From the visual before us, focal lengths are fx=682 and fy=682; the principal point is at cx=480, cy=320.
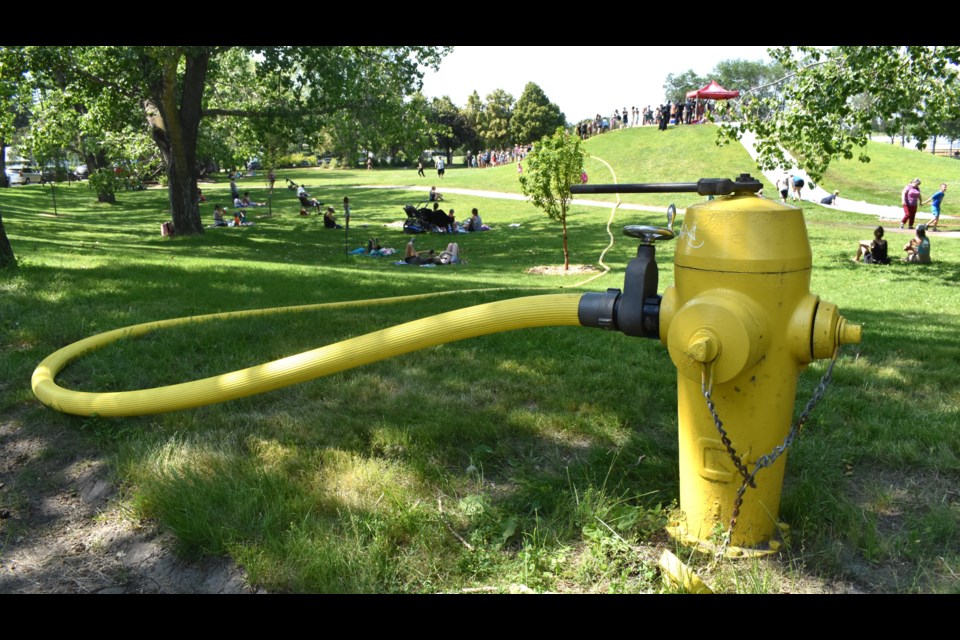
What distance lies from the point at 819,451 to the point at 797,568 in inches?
37.8

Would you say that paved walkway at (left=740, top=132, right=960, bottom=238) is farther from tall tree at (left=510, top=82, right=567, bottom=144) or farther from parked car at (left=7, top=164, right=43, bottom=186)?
parked car at (left=7, top=164, right=43, bottom=186)

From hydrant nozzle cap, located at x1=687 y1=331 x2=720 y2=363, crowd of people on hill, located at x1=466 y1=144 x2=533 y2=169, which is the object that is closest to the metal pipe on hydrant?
hydrant nozzle cap, located at x1=687 y1=331 x2=720 y2=363

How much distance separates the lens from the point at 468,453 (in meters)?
3.29

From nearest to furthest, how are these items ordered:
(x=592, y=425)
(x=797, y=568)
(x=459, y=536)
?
(x=797, y=568) < (x=459, y=536) < (x=592, y=425)

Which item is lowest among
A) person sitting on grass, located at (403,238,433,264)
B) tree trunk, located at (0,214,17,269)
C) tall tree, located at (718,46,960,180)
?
person sitting on grass, located at (403,238,433,264)

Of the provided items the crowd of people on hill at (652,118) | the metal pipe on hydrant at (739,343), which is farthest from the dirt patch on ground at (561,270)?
the crowd of people on hill at (652,118)

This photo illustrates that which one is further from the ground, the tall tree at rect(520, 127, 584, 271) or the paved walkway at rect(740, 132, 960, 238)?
the tall tree at rect(520, 127, 584, 271)

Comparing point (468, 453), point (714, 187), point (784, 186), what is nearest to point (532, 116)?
point (784, 186)

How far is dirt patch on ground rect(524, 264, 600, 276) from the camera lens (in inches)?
595

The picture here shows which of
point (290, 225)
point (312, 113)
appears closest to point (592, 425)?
point (312, 113)

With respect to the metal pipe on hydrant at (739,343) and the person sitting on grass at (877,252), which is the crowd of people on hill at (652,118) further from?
the metal pipe on hydrant at (739,343)

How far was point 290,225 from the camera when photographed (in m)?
25.4

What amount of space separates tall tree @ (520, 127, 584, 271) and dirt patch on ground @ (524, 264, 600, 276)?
0.15 m
